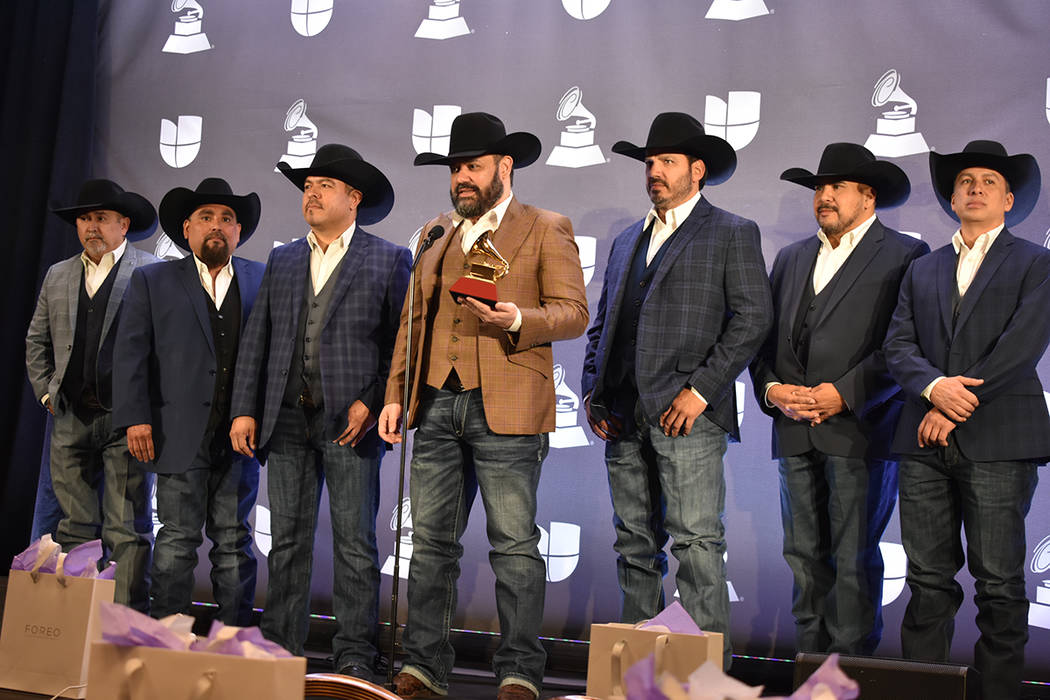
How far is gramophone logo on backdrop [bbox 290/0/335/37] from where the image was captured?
17.5 ft

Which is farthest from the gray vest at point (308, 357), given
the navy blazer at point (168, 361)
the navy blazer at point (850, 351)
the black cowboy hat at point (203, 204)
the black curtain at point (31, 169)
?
the black curtain at point (31, 169)

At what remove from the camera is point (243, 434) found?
154 inches

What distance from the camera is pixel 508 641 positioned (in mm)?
3480

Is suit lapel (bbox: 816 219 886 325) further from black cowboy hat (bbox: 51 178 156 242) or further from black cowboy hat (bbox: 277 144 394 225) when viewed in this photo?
black cowboy hat (bbox: 51 178 156 242)

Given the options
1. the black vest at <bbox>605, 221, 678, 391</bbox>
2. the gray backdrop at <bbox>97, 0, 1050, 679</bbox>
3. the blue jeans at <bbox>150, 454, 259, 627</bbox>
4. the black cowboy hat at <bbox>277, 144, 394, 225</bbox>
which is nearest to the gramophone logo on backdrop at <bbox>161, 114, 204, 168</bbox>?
the gray backdrop at <bbox>97, 0, 1050, 679</bbox>

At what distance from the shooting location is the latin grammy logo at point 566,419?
4695mm

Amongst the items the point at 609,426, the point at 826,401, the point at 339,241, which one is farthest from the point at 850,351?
the point at 339,241

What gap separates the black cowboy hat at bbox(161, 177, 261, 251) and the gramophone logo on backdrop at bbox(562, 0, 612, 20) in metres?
1.74

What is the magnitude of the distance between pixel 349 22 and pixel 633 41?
1.52m

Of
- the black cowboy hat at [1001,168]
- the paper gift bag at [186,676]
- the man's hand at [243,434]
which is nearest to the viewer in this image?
the paper gift bag at [186,676]

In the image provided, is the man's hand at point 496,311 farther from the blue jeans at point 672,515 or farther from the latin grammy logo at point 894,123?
the latin grammy logo at point 894,123

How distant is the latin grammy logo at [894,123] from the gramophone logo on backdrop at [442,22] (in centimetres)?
199

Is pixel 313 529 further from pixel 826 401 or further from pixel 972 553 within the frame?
pixel 972 553

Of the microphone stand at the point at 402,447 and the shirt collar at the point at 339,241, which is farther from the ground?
the shirt collar at the point at 339,241
